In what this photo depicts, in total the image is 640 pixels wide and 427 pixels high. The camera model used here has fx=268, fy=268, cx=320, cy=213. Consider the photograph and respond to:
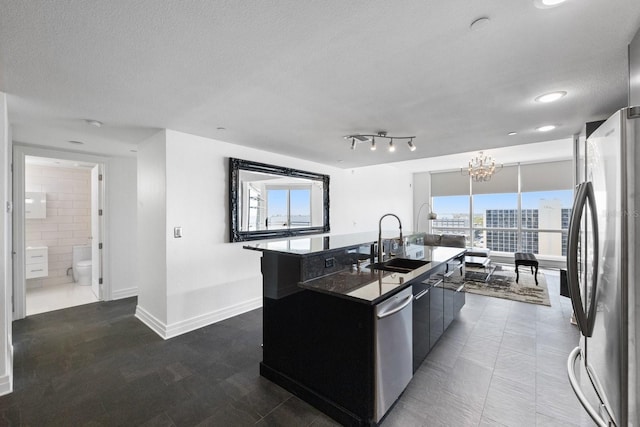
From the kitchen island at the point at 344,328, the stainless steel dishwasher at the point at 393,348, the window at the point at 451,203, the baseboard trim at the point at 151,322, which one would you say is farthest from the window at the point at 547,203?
the baseboard trim at the point at 151,322

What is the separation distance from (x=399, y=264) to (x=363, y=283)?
1.07 m

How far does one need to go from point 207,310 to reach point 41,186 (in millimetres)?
4508

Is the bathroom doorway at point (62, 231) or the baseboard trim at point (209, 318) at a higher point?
the bathroom doorway at point (62, 231)

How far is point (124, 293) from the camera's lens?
452 centimetres

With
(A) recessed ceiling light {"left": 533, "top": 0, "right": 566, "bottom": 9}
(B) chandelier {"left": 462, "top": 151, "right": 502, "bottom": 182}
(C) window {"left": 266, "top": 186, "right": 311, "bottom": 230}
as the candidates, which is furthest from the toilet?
(B) chandelier {"left": 462, "top": 151, "right": 502, "bottom": 182}

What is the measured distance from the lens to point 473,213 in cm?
811

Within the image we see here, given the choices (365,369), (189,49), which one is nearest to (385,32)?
(189,49)

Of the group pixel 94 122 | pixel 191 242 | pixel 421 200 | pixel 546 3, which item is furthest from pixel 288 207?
pixel 421 200

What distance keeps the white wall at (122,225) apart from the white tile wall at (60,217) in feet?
6.27

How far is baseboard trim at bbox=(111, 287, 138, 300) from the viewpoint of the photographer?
14.4 ft

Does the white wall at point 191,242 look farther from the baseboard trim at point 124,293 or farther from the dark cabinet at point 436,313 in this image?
the dark cabinet at point 436,313

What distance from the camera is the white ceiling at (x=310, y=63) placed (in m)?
1.30

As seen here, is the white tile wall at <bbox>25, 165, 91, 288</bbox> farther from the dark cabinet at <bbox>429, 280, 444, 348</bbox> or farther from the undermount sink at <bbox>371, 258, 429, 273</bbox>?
the dark cabinet at <bbox>429, 280, 444, 348</bbox>

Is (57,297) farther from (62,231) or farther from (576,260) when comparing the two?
(576,260)
